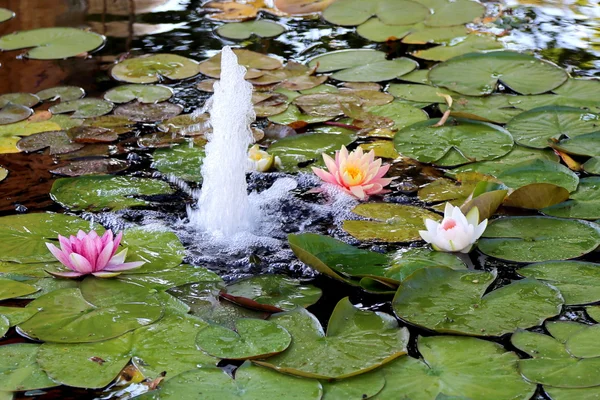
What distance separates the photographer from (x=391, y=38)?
13.3ft

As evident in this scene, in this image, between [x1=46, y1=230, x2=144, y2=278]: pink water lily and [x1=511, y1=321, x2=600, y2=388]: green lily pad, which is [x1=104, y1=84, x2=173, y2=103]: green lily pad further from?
[x1=511, y1=321, x2=600, y2=388]: green lily pad

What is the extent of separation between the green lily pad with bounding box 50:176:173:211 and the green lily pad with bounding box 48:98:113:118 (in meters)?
0.65

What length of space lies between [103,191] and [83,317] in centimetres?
79

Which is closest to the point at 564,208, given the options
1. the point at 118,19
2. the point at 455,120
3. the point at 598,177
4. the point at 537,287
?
the point at 598,177

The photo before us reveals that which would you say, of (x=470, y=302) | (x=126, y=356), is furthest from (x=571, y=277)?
(x=126, y=356)

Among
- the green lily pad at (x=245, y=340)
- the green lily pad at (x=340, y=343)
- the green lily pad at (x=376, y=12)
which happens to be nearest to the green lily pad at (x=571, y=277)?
the green lily pad at (x=340, y=343)

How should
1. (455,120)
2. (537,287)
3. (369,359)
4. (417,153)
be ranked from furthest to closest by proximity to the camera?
(455,120) < (417,153) < (537,287) < (369,359)

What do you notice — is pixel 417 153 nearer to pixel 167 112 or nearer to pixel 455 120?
pixel 455 120

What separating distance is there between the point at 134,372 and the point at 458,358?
74 cm

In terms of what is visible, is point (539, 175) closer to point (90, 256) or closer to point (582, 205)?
point (582, 205)

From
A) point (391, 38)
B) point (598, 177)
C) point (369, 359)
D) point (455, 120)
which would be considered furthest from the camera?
point (391, 38)

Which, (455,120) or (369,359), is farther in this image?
(455,120)

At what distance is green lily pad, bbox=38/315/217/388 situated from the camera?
5.65 ft

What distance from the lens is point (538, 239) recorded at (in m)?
2.27
